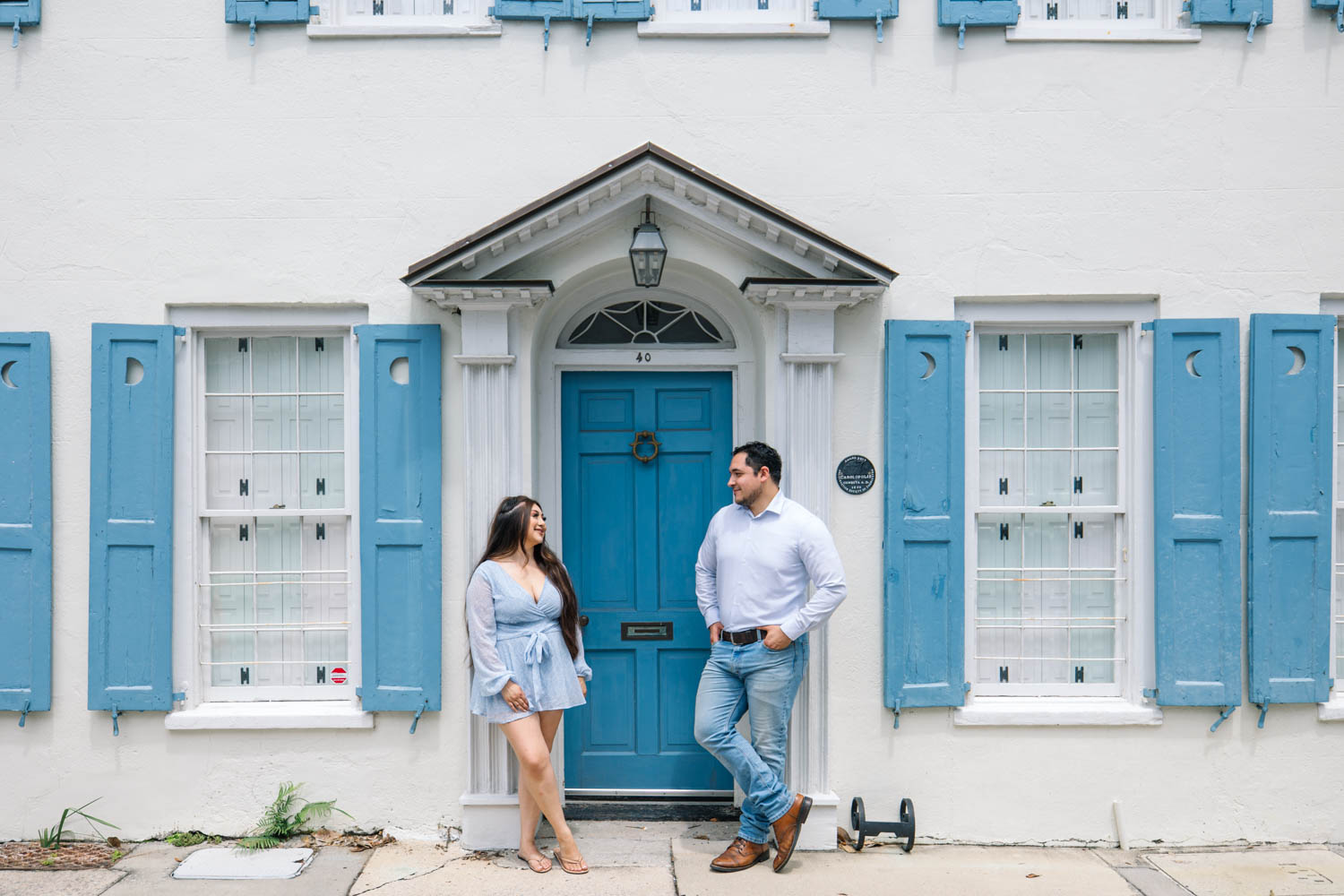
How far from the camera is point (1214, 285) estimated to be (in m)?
5.23

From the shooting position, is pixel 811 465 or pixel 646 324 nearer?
pixel 811 465

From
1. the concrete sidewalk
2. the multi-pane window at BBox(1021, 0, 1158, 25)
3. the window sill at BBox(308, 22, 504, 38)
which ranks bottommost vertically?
the concrete sidewalk

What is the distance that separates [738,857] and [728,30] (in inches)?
163

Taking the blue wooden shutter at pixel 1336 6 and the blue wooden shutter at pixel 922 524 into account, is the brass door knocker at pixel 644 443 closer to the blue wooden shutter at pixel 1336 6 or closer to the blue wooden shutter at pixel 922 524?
the blue wooden shutter at pixel 922 524

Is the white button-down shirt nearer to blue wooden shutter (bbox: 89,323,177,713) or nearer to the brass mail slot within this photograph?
the brass mail slot

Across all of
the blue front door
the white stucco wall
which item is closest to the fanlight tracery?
the blue front door

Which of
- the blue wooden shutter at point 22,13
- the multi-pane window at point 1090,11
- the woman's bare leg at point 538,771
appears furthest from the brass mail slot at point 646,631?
the blue wooden shutter at point 22,13

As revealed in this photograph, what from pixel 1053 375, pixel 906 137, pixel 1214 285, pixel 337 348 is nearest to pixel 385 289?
pixel 337 348

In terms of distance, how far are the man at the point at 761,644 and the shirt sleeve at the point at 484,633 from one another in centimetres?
99

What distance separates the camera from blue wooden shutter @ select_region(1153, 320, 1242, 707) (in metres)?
5.16

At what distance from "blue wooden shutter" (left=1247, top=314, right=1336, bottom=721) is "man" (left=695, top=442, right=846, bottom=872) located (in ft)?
7.59

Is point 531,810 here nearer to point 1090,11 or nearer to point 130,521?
point 130,521

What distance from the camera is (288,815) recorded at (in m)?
5.18

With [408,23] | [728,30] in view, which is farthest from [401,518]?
[728,30]
